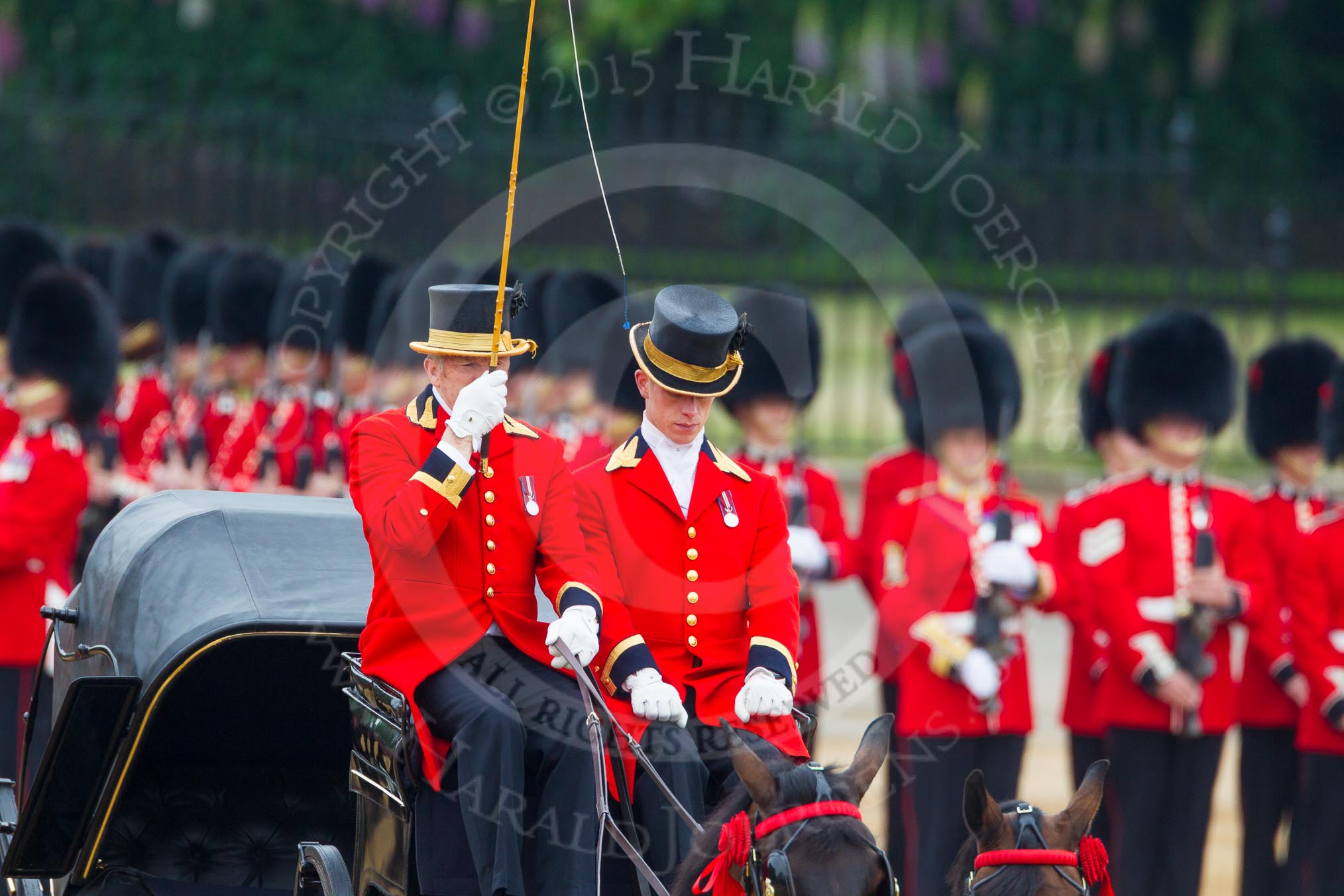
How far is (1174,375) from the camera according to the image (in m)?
5.81

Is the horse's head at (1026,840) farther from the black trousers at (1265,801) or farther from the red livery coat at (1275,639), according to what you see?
the black trousers at (1265,801)

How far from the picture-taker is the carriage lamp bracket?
4164 millimetres

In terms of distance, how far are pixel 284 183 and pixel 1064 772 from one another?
6.07m

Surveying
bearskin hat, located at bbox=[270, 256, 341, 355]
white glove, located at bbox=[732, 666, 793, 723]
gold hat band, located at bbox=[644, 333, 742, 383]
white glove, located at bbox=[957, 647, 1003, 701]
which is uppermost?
gold hat band, located at bbox=[644, 333, 742, 383]

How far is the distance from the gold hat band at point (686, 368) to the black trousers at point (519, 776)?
0.62m

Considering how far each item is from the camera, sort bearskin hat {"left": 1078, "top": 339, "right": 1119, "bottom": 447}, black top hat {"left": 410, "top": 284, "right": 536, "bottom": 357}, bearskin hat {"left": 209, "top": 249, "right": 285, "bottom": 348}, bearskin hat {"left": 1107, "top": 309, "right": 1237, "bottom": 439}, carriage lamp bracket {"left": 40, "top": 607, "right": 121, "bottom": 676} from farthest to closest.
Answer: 1. bearskin hat {"left": 209, "top": 249, "right": 285, "bottom": 348}
2. bearskin hat {"left": 1078, "top": 339, "right": 1119, "bottom": 447}
3. bearskin hat {"left": 1107, "top": 309, "right": 1237, "bottom": 439}
4. carriage lamp bracket {"left": 40, "top": 607, "right": 121, "bottom": 676}
5. black top hat {"left": 410, "top": 284, "right": 536, "bottom": 357}

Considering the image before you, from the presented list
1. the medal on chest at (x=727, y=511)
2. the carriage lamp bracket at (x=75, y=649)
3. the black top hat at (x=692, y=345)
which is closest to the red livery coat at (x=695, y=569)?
the medal on chest at (x=727, y=511)

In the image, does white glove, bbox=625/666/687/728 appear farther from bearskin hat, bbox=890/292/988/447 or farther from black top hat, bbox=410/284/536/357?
bearskin hat, bbox=890/292/988/447

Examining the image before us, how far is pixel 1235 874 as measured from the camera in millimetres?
6789

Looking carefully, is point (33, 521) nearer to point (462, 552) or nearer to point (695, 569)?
point (462, 552)

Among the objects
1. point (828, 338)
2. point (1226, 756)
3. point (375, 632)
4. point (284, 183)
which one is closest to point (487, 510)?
point (375, 632)

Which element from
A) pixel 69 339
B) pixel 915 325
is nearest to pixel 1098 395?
pixel 915 325

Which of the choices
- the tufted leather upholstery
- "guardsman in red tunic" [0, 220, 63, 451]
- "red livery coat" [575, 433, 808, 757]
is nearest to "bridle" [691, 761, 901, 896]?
"red livery coat" [575, 433, 808, 757]

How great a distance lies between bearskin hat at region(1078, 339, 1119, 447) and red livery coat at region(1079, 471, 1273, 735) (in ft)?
2.18
